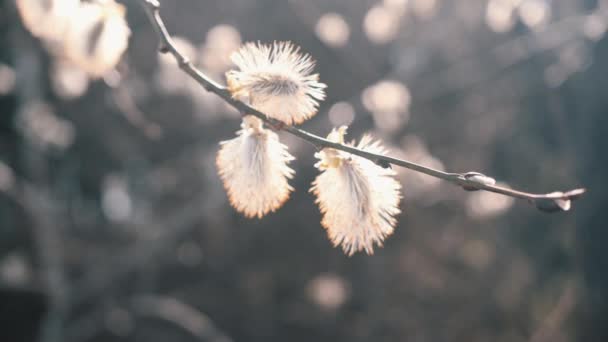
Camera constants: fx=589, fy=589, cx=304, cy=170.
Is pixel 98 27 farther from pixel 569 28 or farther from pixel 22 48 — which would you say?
pixel 569 28

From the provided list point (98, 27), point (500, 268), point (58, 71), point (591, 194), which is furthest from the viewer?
point (591, 194)

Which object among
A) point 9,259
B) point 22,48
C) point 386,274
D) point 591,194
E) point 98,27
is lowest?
point 98,27

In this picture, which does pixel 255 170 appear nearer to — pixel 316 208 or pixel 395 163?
pixel 395 163

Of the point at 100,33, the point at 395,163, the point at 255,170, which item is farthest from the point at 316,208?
the point at 395,163

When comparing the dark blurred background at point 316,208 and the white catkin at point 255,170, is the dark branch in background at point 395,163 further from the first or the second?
the dark blurred background at point 316,208

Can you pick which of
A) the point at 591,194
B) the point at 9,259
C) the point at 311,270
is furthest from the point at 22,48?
the point at 591,194

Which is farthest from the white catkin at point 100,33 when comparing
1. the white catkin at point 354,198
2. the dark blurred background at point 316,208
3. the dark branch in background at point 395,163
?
the dark blurred background at point 316,208

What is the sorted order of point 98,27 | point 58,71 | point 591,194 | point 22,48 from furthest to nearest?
point 591,194, point 22,48, point 58,71, point 98,27

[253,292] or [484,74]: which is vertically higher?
[484,74]
